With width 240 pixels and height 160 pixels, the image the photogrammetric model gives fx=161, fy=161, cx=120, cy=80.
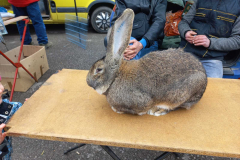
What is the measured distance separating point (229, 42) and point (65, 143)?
2.61 m

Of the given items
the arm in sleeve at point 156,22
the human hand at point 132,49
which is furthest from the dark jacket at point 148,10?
the human hand at point 132,49

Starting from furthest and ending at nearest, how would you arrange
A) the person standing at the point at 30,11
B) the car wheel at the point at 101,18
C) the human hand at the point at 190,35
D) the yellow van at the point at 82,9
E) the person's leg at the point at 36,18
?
the car wheel at the point at 101,18, the yellow van at the point at 82,9, the person's leg at the point at 36,18, the person standing at the point at 30,11, the human hand at the point at 190,35

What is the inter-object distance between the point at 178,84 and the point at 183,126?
36 centimetres

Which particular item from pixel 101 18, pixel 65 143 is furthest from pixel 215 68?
Answer: pixel 101 18

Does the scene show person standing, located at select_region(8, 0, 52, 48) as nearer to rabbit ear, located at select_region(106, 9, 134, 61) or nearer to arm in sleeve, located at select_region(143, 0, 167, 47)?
arm in sleeve, located at select_region(143, 0, 167, 47)

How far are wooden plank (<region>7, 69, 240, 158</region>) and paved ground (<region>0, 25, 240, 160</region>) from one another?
2.93ft

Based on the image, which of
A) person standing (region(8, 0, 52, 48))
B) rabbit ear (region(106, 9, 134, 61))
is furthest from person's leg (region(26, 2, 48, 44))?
rabbit ear (region(106, 9, 134, 61))

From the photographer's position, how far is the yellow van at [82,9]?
17.3 ft

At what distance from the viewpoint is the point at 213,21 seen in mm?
2221

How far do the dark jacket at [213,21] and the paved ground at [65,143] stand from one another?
144cm

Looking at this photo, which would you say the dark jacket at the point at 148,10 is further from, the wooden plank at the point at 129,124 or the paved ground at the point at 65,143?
the paved ground at the point at 65,143

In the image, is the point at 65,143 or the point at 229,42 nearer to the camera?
the point at 229,42

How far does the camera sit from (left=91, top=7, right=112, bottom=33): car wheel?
548 centimetres

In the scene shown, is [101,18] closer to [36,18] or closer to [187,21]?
[36,18]
